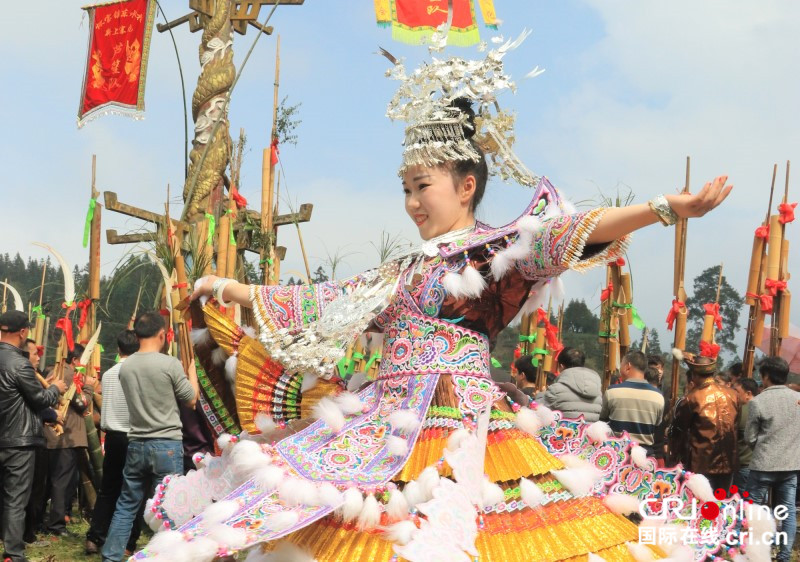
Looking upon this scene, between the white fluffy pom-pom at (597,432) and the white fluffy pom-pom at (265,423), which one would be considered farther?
the white fluffy pom-pom at (265,423)

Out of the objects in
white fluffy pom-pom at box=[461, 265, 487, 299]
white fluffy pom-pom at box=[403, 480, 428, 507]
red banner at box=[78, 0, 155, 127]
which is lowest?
white fluffy pom-pom at box=[403, 480, 428, 507]

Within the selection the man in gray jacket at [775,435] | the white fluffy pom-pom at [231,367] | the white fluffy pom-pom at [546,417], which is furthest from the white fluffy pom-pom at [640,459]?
the man in gray jacket at [775,435]

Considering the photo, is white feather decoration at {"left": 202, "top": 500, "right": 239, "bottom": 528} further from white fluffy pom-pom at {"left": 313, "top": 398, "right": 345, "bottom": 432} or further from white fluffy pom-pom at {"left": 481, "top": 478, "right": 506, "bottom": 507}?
white fluffy pom-pom at {"left": 481, "top": 478, "right": 506, "bottom": 507}

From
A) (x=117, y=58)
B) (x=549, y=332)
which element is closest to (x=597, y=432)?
(x=549, y=332)

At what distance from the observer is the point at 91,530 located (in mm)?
6078

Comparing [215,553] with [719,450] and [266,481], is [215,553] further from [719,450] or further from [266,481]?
[719,450]

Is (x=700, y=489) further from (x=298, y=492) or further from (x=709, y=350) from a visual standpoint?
(x=709, y=350)

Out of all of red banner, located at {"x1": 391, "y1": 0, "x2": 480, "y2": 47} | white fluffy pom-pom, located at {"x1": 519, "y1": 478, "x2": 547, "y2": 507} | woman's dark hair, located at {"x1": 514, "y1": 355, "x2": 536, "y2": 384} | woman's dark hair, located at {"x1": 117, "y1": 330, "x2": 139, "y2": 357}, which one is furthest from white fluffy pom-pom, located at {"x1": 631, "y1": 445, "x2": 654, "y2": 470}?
red banner, located at {"x1": 391, "y1": 0, "x2": 480, "y2": 47}

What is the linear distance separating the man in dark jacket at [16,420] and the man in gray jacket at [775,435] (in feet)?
15.0

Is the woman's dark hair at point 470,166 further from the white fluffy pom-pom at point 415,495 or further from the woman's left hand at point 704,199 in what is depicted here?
the white fluffy pom-pom at point 415,495

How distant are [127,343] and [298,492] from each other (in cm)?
380

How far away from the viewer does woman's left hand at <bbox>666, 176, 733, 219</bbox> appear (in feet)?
7.92

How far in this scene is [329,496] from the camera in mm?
2449

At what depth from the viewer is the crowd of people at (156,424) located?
5430 millimetres
